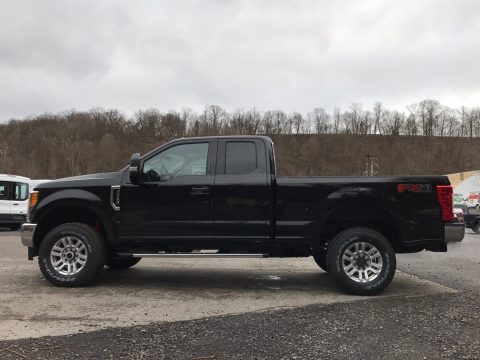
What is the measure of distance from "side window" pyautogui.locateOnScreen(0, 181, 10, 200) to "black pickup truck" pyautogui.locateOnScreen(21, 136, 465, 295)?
545 inches

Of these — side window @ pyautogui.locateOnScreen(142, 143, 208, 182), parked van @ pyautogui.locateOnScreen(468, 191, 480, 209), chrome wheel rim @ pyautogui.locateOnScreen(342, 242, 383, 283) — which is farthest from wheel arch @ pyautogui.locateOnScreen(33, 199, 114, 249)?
parked van @ pyautogui.locateOnScreen(468, 191, 480, 209)

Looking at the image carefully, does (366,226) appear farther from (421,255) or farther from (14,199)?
(14,199)

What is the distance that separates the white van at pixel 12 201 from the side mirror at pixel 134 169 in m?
13.9

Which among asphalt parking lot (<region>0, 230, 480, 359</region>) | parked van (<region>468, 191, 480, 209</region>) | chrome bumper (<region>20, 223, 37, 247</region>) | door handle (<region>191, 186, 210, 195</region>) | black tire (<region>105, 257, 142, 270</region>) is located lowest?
asphalt parking lot (<region>0, 230, 480, 359</region>)

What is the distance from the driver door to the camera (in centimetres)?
692

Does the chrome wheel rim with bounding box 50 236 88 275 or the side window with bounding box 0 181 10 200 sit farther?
the side window with bounding box 0 181 10 200

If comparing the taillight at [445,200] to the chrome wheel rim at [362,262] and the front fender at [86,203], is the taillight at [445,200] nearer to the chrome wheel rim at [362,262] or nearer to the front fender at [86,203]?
the chrome wheel rim at [362,262]

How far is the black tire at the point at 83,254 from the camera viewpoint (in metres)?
7.01

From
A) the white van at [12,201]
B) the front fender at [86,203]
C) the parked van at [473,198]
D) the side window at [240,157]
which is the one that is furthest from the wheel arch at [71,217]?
the parked van at [473,198]

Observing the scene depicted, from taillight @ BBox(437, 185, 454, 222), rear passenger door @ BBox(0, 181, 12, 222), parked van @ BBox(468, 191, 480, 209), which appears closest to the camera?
taillight @ BBox(437, 185, 454, 222)

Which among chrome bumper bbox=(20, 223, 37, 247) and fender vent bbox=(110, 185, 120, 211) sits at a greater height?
fender vent bbox=(110, 185, 120, 211)

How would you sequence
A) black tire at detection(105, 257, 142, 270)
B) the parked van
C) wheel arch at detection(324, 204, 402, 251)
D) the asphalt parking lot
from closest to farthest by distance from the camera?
the asphalt parking lot < wheel arch at detection(324, 204, 402, 251) < black tire at detection(105, 257, 142, 270) < the parked van

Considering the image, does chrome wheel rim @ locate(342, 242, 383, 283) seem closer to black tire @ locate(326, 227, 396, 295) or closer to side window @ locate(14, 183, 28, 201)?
black tire @ locate(326, 227, 396, 295)

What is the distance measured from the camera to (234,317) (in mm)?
5477
